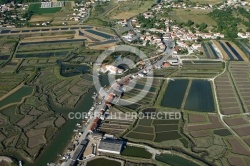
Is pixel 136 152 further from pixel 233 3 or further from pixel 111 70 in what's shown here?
pixel 233 3

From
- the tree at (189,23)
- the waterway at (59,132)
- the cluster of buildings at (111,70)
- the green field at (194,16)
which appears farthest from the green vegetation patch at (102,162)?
the green field at (194,16)

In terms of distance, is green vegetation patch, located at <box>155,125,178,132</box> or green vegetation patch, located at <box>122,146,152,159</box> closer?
green vegetation patch, located at <box>122,146,152,159</box>

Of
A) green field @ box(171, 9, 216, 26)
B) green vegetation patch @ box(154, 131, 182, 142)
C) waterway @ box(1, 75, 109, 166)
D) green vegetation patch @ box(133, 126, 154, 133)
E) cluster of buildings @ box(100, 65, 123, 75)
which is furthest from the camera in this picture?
green field @ box(171, 9, 216, 26)

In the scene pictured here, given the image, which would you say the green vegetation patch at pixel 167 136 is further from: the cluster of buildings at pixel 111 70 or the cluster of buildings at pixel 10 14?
the cluster of buildings at pixel 10 14

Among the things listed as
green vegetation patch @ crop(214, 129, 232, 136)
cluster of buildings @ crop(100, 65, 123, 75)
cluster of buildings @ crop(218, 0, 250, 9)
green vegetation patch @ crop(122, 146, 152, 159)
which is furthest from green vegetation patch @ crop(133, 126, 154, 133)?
cluster of buildings @ crop(218, 0, 250, 9)

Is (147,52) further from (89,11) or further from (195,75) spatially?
(89,11)

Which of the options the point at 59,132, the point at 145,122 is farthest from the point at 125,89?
the point at 59,132

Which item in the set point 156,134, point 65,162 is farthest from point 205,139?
point 65,162

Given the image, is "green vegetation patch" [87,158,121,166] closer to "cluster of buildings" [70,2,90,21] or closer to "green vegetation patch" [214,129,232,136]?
"green vegetation patch" [214,129,232,136]
